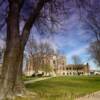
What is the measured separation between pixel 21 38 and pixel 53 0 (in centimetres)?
308

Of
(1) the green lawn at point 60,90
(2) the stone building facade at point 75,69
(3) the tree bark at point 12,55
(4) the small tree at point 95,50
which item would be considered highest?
(2) the stone building facade at point 75,69

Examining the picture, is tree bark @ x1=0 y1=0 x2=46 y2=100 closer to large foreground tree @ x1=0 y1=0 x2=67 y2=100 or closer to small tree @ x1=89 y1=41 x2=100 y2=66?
large foreground tree @ x1=0 y1=0 x2=67 y2=100

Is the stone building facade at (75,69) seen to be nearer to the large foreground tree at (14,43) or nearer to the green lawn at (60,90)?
the green lawn at (60,90)

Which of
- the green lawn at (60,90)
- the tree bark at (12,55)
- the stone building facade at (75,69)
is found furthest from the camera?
the stone building facade at (75,69)

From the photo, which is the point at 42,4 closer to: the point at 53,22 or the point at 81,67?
the point at 53,22

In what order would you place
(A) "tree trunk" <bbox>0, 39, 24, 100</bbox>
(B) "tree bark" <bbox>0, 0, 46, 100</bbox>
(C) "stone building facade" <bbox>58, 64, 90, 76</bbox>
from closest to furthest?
(A) "tree trunk" <bbox>0, 39, 24, 100</bbox>
(B) "tree bark" <bbox>0, 0, 46, 100</bbox>
(C) "stone building facade" <bbox>58, 64, 90, 76</bbox>

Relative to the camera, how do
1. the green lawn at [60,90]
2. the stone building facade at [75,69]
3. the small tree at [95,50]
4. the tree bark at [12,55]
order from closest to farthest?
the tree bark at [12,55] → the green lawn at [60,90] → the small tree at [95,50] → the stone building facade at [75,69]

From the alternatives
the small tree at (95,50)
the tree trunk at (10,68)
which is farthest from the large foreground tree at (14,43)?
the small tree at (95,50)

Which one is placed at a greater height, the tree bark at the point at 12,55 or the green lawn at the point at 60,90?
the tree bark at the point at 12,55

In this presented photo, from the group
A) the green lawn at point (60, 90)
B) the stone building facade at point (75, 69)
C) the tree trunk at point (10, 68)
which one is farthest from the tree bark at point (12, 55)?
the stone building facade at point (75, 69)

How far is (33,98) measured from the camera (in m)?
16.9

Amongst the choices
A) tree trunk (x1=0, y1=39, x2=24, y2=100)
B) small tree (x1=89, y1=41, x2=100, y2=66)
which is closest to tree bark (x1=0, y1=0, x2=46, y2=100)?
tree trunk (x1=0, y1=39, x2=24, y2=100)

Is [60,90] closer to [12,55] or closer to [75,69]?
[12,55]

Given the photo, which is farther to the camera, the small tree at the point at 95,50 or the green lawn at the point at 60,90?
the small tree at the point at 95,50
